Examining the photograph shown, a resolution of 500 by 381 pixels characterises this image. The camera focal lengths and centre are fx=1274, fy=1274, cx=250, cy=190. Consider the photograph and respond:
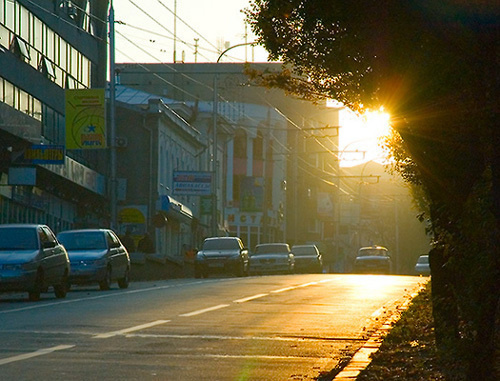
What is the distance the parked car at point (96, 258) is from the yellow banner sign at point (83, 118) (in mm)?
8772

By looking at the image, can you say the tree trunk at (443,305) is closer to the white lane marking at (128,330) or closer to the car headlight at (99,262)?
the white lane marking at (128,330)

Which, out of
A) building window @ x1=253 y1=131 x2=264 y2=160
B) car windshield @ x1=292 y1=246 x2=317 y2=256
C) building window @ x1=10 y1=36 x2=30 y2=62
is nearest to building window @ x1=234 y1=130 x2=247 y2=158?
building window @ x1=253 y1=131 x2=264 y2=160

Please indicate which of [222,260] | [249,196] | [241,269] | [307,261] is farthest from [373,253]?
[222,260]

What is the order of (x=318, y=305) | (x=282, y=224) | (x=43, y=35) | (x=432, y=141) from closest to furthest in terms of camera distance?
(x=432, y=141) → (x=318, y=305) → (x=43, y=35) → (x=282, y=224)

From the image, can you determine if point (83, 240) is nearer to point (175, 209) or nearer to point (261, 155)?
point (175, 209)

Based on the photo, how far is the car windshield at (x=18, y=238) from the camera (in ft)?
85.0

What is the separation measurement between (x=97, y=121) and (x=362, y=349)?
28655 millimetres

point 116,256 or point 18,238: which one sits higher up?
point 18,238

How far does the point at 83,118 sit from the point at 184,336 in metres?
26.7

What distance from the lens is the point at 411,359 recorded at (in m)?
12.0

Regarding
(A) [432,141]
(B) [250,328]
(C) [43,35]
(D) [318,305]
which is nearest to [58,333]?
(B) [250,328]

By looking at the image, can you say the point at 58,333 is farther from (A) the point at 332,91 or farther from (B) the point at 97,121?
(B) the point at 97,121

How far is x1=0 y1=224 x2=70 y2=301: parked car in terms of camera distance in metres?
24.8

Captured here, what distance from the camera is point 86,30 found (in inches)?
2162
